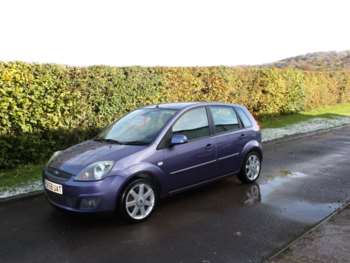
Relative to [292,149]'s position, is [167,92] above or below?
above

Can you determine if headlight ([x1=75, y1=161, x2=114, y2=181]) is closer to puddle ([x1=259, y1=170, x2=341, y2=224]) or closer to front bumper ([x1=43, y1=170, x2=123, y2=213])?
front bumper ([x1=43, y1=170, x2=123, y2=213])

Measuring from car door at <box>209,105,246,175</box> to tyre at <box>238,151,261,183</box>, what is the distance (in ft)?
0.80

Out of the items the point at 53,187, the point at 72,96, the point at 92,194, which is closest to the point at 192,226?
the point at 92,194

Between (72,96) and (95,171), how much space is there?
15.3ft

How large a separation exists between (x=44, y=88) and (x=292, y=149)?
274 inches

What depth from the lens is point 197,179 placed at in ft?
20.5

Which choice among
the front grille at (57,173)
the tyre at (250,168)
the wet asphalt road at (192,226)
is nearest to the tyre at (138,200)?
the wet asphalt road at (192,226)

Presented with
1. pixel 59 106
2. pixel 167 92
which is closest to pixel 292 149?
pixel 167 92

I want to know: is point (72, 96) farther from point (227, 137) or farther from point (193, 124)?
point (227, 137)

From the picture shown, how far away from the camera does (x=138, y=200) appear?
5.38 meters

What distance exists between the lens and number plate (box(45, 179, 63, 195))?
5.22 metres

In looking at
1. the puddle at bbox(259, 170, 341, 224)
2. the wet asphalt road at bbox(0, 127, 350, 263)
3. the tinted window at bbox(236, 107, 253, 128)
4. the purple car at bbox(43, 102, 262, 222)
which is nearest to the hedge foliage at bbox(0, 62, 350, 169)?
the wet asphalt road at bbox(0, 127, 350, 263)

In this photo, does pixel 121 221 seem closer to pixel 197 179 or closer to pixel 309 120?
pixel 197 179

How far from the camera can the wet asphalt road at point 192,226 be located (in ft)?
14.6
